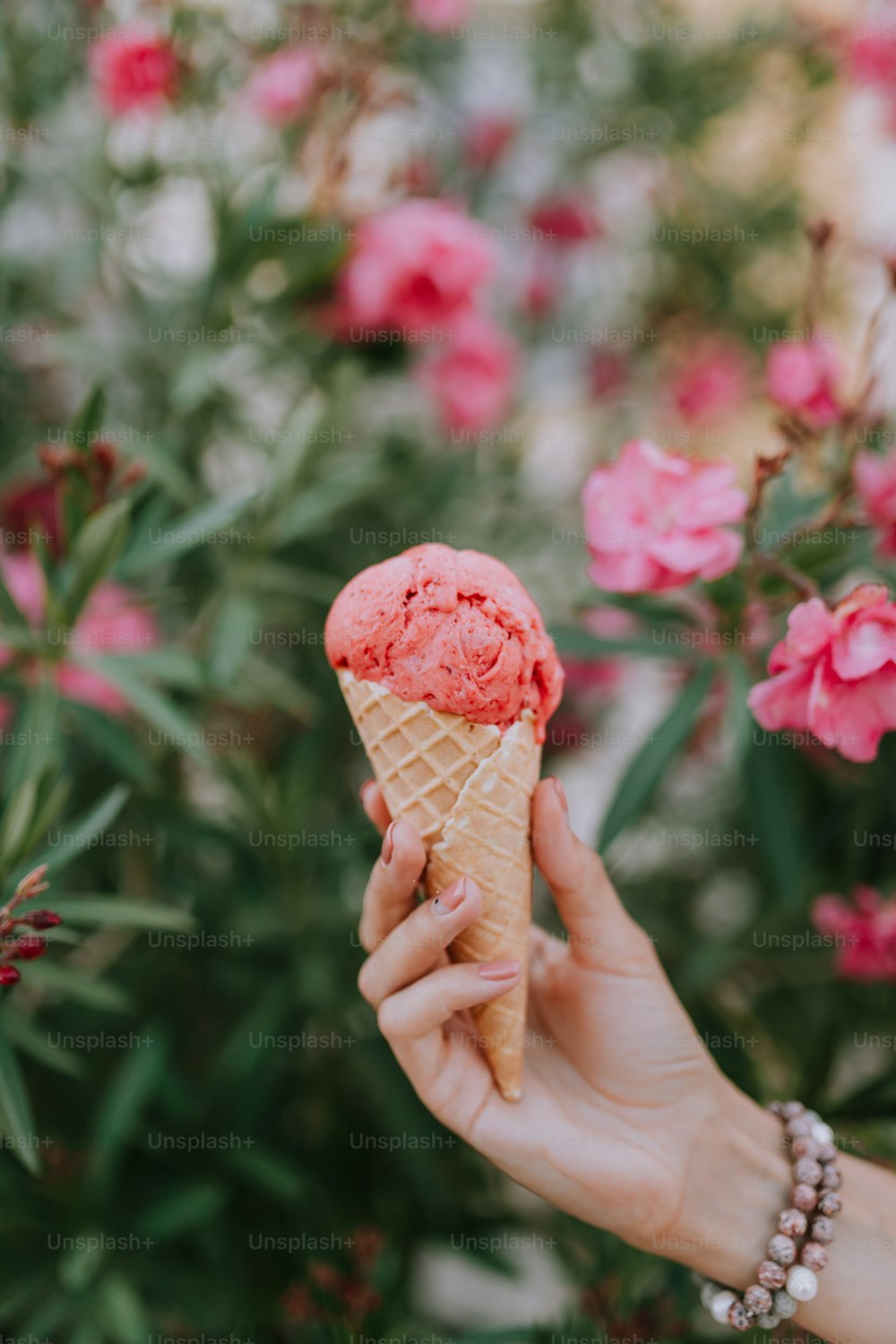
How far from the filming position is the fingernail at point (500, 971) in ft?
2.51

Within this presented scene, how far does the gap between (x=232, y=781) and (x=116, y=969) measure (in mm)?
521

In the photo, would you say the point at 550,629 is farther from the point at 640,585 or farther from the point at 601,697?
the point at 601,697

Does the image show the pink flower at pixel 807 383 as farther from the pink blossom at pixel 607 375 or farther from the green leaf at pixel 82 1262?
the green leaf at pixel 82 1262

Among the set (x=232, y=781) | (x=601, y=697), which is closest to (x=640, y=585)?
(x=232, y=781)

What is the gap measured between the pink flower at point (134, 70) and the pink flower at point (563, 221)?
2.91ft

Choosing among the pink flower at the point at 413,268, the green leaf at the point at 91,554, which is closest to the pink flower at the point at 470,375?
the pink flower at the point at 413,268

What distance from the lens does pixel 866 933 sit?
115cm

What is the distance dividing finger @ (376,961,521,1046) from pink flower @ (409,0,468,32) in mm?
1727

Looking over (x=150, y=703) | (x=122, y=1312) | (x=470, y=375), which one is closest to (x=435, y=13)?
(x=470, y=375)

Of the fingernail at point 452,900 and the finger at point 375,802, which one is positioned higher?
the finger at point 375,802

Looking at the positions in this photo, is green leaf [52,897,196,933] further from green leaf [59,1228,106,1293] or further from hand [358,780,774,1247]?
green leaf [59,1228,106,1293]

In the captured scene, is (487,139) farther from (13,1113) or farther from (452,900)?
(13,1113)

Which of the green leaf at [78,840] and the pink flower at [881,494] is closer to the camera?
the green leaf at [78,840]

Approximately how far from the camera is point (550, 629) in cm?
119
